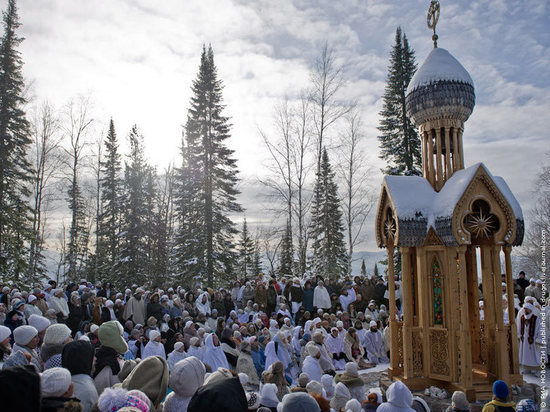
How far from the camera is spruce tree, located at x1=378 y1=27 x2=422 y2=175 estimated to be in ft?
76.7

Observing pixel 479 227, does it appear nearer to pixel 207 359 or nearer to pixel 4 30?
pixel 207 359

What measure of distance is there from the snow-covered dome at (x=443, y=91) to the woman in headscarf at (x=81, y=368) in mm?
8568

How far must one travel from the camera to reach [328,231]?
3006 centimetres

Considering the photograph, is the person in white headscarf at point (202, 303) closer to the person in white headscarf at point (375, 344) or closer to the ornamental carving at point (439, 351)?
the person in white headscarf at point (375, 344)

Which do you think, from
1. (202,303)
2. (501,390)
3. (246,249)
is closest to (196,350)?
(202,303)

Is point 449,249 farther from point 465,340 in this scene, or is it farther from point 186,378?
point 186,378

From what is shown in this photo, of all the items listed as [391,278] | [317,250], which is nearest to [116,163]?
[317,250]

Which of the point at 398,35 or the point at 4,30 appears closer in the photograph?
the point at 4,30

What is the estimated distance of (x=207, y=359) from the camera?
977cm

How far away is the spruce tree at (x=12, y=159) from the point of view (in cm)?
1978

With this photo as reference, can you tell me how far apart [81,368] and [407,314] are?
678 cm

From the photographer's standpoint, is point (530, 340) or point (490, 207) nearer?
point (490, 207)

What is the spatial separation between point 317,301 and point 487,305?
8.02 metres

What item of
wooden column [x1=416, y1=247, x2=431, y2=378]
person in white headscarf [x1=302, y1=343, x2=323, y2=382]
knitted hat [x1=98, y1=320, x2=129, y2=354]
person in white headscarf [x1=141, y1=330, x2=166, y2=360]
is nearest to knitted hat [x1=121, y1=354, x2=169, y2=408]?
knitted hat [x1=98, y1=320, x2=129, y2=354]
